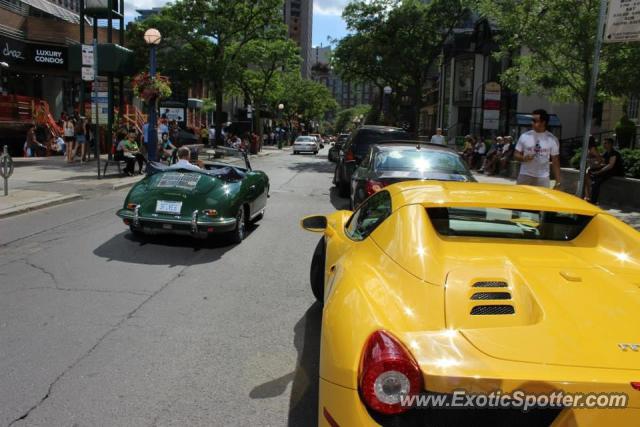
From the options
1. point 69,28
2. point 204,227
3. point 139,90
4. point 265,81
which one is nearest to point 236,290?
point 204,227

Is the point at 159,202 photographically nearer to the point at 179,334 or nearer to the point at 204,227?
the point at 204,227

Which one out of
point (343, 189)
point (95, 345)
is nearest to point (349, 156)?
point (343, 189)

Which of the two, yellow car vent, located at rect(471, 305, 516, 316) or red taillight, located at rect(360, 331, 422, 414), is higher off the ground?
yellow car vent, located at rect(471, 305, 516, 316)

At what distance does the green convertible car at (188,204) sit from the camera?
7754 millimetres

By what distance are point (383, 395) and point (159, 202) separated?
626 cm

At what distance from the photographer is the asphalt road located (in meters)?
3.50

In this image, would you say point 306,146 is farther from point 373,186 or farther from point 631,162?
point 373,186

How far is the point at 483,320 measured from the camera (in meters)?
2.44

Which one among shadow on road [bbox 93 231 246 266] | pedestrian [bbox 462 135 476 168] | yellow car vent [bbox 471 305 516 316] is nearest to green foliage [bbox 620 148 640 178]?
shadow on road [bbox 93 231 246 266]

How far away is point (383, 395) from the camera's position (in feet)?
7.10

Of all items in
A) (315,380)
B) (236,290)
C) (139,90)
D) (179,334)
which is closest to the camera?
(315,380)

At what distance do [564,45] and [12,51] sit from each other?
21.7 metres

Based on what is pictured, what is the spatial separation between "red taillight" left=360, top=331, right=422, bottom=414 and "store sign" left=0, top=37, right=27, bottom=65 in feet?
86.9

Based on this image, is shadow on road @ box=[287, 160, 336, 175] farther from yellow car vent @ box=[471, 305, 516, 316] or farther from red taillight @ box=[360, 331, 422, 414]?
red taillight @ box=[360, 331, 422, 414]
